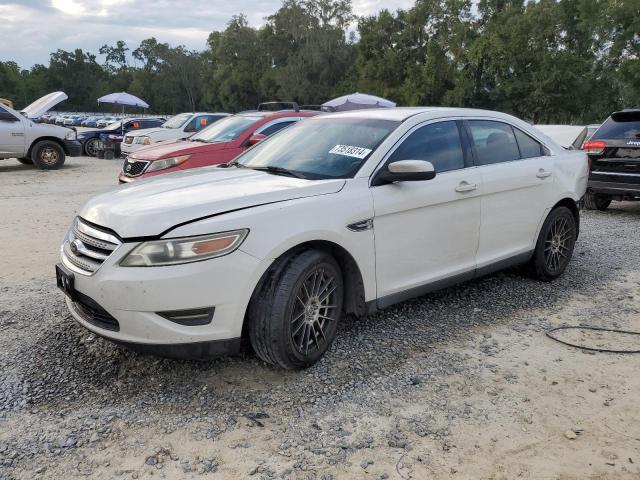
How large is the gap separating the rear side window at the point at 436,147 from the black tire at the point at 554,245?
1.39 meters

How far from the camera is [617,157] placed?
828 centimetres

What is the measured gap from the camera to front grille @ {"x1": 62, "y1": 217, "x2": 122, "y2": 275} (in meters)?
3.04

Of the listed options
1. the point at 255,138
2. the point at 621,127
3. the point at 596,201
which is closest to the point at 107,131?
the point at 255,138

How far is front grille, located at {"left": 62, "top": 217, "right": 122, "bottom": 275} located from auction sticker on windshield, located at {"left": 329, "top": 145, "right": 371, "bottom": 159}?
167 centimetres

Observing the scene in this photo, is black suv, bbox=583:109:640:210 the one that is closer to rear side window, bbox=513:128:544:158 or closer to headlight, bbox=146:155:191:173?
rear side window, bbox=513:128:544:158

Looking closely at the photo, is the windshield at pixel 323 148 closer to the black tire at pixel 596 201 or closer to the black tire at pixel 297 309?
the black tire at pixel 297 309

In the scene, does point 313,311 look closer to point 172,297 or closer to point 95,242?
point 172,297

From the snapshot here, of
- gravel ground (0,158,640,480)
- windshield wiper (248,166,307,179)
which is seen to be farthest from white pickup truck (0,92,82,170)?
windshield wiper (248,166,307,179)

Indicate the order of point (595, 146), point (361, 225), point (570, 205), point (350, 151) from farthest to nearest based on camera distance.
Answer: point (595, 146) → point (570, 205) → point (350, 151) → point (361, 225)

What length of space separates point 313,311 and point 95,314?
49.7 inches

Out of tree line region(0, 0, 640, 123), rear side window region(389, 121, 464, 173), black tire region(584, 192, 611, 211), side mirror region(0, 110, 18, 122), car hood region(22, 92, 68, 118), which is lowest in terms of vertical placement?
black tire region(584, 192, 611, 211)

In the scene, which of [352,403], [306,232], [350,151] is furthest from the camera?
[350,151]

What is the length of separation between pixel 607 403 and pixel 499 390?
589mm

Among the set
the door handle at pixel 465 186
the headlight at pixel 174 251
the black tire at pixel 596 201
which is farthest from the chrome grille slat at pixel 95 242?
the black tire at pixel 596 201
